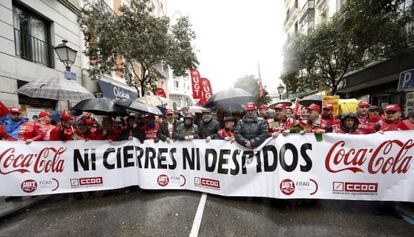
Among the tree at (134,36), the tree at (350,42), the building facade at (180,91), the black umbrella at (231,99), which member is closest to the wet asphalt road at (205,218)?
the black umbrella at (231,99)

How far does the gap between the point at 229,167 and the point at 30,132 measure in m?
3.96

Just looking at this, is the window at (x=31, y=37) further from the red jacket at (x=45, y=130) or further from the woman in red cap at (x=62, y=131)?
the woman in red cap at (x=62, y=131)

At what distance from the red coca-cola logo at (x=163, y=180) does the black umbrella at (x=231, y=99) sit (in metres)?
2.94

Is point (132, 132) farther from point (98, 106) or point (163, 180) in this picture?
point (163, 180)

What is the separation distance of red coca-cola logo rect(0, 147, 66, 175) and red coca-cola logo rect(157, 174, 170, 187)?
1.88m

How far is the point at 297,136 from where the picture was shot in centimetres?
397

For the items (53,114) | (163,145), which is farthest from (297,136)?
(53,114)

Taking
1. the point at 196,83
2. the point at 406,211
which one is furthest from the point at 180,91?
the point at 406,211

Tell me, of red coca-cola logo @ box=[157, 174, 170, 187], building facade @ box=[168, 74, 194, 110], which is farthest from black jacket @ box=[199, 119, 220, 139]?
building facade @ box=[168, 74, 194, 110]

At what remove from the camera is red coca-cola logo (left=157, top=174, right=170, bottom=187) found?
15.4 feet

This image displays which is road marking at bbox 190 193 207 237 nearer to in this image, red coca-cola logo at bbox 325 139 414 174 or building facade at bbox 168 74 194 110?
red coca-cola logo at bbox 325 139 414 174

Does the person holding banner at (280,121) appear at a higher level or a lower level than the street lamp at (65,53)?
lower

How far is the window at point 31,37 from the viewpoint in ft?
27.6

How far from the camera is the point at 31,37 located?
29.8 ft
